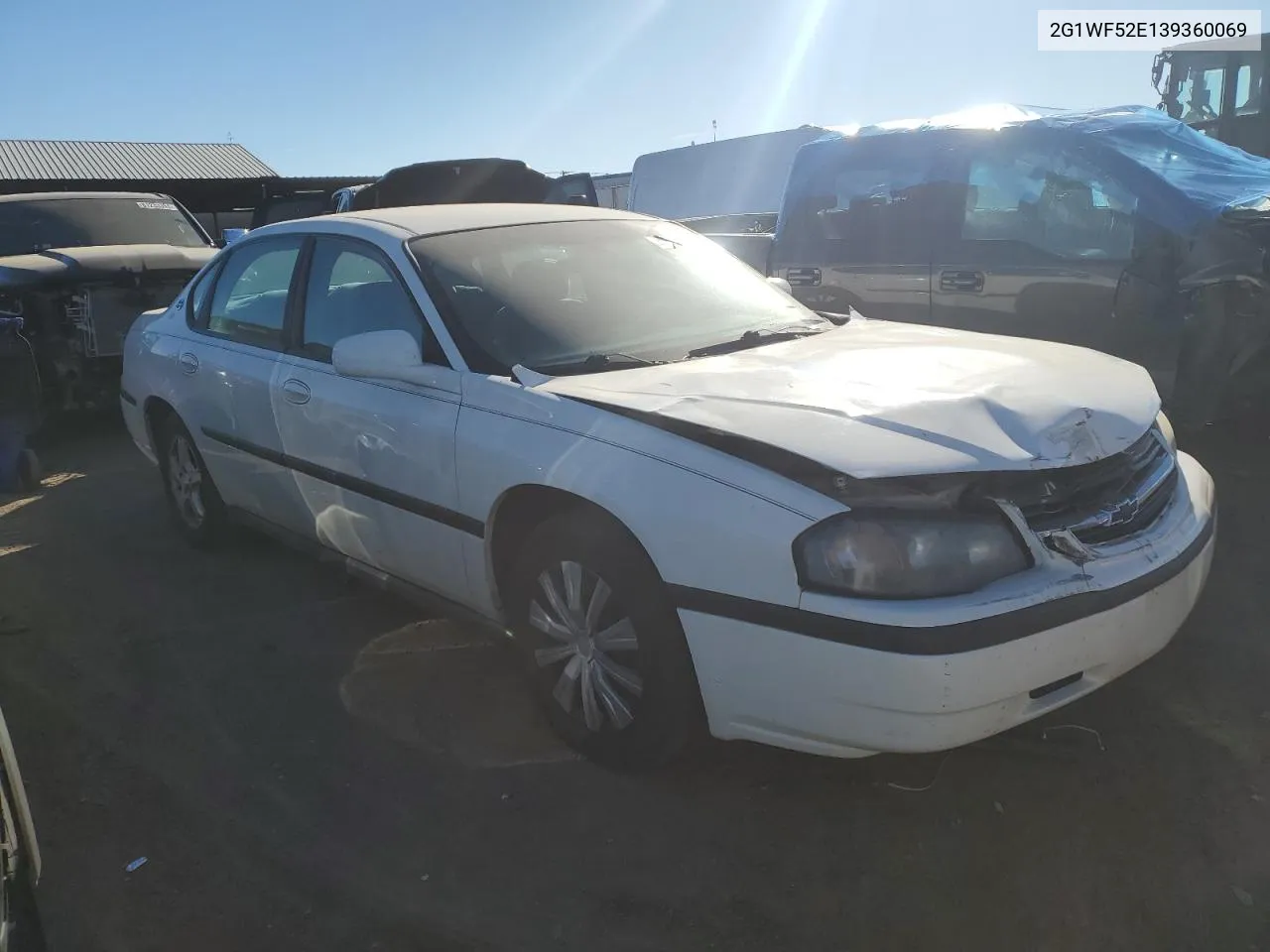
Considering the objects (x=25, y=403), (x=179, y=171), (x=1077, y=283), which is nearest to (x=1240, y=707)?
(x=1077, y=283)

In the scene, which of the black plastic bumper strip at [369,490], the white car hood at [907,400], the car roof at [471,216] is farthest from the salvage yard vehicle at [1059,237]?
the black plastic bumper strip at [369,490]

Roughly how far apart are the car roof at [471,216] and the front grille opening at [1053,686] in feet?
8.12

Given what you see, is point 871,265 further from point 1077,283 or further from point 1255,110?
point 1255,110

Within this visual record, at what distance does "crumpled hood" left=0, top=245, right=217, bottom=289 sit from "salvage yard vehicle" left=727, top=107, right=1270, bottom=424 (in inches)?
178

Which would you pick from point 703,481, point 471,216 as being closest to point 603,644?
point 703,481

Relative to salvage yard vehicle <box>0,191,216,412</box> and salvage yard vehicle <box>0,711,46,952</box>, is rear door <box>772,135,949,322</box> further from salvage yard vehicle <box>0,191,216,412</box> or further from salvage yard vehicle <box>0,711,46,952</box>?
salvage yard vehicle <box>0,711,46,952</box>

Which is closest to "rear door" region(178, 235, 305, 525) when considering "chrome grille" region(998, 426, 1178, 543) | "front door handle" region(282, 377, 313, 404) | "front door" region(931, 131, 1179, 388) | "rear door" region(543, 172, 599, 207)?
"front door handle" region(282, 377, 313, 404)

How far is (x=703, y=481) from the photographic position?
2482 millimetres

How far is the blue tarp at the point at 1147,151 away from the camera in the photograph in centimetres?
516

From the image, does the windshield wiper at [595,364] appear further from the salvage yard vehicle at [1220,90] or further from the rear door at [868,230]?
the salvage yard vehicle at [1220,90]

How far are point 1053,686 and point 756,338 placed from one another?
1.57m

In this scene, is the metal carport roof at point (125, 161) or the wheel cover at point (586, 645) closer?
the wheel cover at point (586, 645)

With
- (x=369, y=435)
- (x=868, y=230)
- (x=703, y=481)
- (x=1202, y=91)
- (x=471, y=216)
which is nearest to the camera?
(x=703, y=481)

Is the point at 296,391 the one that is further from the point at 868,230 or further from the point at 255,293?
the point at 868,230
